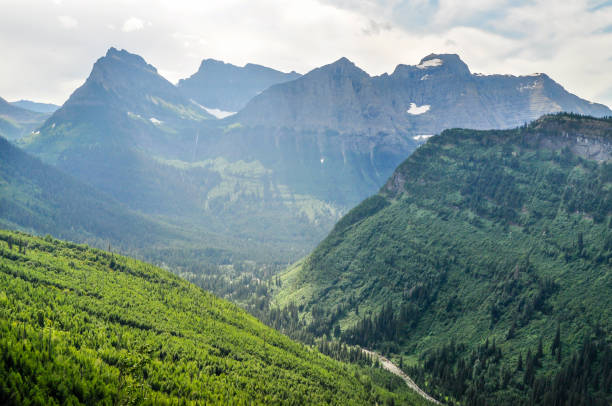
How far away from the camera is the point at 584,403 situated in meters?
122

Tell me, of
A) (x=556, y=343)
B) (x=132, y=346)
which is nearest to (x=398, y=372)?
(x=556, y=343)

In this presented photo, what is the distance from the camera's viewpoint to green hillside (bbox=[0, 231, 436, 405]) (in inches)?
2377

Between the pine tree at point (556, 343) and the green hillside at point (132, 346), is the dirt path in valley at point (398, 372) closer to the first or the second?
the green hillside at point (132, 346)

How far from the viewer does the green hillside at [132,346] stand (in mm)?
60375

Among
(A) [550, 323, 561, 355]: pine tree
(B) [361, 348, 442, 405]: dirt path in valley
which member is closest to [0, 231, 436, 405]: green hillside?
(B) [361, 348, 442, 405]: dirt path in valley

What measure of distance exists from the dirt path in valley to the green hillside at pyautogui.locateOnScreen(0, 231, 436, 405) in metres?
9.17

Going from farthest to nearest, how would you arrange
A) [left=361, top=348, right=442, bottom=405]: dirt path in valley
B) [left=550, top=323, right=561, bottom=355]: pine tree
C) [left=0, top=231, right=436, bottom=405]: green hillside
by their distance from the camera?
[left=361, top=348, right=442, bottom=405]: dirt path in valley → [left=550, top=323, right=561, bottom=355]: pine tree → [left=0, top=231, right=436, bottom=405]: green hillside

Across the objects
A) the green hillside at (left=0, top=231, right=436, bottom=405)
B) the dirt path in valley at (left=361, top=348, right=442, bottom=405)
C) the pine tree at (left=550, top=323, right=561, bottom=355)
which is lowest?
the dirt path in valley at (left=361, top=348, right=442, bottom=405)

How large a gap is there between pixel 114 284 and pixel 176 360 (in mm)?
52259

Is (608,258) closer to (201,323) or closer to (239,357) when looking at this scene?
(239,357)

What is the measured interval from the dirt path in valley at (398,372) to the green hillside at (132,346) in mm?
9169

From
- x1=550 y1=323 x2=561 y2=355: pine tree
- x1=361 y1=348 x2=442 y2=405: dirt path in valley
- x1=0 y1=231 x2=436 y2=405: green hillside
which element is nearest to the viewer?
x1=0 y1=231 x2=436 y2=405: green hillside

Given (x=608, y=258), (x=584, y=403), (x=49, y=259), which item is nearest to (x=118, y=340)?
(x=49, y=259)

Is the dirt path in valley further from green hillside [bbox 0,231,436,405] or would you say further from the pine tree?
the pine tree
